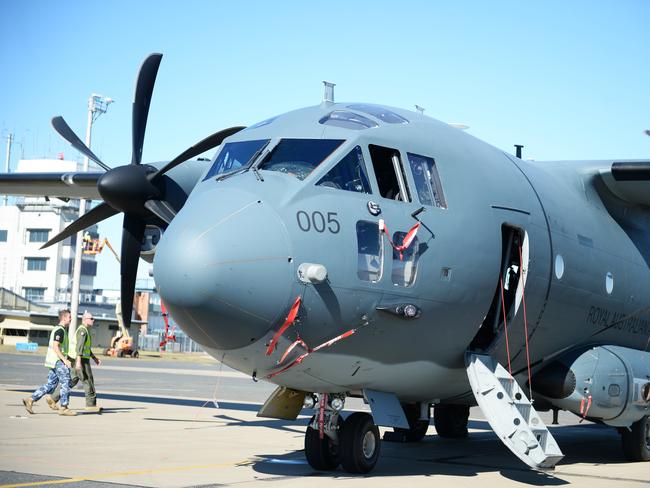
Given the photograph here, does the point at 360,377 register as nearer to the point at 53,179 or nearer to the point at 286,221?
the point at 286,221

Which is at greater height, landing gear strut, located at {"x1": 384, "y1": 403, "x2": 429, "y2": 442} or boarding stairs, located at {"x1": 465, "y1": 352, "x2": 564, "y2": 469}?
boarding stairs, located at {"x1": 465, "y1": 352, "x2": 564, "y2": 469}

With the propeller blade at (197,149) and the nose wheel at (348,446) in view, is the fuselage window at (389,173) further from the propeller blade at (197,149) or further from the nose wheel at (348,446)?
the propeller blade at (197,149)

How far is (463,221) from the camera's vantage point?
10000 mm

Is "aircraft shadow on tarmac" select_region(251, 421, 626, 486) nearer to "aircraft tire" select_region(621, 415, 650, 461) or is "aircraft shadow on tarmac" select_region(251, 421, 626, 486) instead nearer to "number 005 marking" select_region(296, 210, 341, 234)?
"aircraft tire" select_region(621, 415, 650, 461)

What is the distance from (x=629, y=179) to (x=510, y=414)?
5.39 metres

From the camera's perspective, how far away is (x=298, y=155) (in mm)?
9430

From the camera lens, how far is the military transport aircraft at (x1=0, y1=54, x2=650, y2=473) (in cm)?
835

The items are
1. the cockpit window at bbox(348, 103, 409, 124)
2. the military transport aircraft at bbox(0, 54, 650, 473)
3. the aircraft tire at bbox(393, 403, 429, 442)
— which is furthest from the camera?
the aircraft tire at bbox(393, 403, 429, 442)

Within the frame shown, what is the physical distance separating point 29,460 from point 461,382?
5.29 meters

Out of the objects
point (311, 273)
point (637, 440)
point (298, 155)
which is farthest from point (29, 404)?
point (637, 440)

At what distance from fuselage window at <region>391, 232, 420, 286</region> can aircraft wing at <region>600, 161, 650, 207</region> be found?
219 inches

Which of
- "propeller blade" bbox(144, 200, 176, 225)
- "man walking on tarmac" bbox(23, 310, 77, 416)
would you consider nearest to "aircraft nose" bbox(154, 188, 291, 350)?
"propeller blade" bbox(144, 200, 176, 225)

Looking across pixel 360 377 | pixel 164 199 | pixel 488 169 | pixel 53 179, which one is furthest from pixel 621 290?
pixel 53 179

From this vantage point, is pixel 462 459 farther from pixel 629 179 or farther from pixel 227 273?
pixel 227 273
